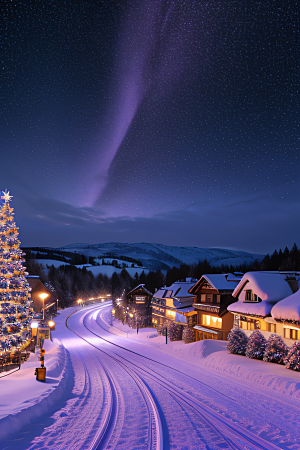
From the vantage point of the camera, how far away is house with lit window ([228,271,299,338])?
2561 cm

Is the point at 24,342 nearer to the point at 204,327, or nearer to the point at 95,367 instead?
the point at 95,367

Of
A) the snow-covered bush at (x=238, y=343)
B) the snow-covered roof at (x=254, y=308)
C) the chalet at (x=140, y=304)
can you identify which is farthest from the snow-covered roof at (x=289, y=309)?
the chalet at (x=140, y=304)

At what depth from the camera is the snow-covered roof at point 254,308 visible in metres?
25.4

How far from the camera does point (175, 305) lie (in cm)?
4884

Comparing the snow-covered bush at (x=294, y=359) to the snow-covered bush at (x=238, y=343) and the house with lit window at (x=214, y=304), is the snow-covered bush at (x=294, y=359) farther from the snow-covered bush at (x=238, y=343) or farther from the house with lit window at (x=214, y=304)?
the house with lit window at (x=214, y=304)

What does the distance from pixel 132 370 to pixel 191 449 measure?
14375mm

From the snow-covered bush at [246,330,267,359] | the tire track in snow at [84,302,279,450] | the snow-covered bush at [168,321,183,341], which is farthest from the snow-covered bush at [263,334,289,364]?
the snow-covered bush at [168,321,183,341]

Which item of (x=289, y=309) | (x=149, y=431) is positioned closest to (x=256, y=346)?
(x=289, y=309)

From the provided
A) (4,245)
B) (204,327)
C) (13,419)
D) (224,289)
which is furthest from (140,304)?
(13,419)

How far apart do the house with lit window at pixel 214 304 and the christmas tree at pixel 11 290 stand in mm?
22612

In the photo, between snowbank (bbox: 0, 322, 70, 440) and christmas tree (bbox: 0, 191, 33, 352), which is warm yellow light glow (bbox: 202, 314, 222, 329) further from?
christmas tree (bbox: 0, 191, 33, 352)

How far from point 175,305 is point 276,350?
28.2 meters

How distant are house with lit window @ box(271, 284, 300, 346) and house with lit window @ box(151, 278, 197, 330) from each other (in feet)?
60.5

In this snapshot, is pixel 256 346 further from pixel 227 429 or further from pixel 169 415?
pixel 227 429
